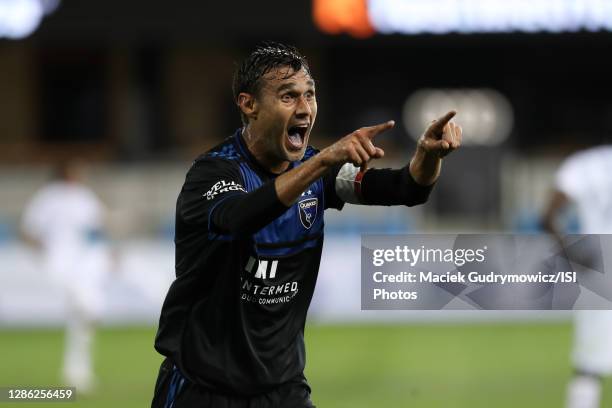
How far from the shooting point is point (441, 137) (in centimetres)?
392

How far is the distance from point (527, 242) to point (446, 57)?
1564cm

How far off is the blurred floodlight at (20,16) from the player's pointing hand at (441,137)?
1001cm

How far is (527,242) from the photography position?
17.1ft

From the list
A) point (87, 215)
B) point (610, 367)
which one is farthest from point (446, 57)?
point (610, 367)

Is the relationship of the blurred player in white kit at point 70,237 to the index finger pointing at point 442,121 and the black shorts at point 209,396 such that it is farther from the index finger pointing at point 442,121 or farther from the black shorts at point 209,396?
the index finger pointing at point 442,121

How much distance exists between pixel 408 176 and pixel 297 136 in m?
0.42

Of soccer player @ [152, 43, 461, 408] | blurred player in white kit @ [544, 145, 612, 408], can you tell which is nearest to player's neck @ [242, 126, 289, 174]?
soccer player @ [152, 43, 461, 408]

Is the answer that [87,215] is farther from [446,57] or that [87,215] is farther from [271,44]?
[446,57]

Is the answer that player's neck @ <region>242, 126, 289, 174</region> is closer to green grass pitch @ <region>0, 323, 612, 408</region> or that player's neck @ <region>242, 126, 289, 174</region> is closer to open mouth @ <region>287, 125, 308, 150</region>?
open mouth @ <region>287, 125, 308, 150</region>

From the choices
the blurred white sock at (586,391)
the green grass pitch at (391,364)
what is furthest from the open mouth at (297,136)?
the blurred white sock at (586,391)

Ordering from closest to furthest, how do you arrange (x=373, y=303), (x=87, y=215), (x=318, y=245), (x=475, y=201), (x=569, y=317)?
(x=318, y=245) < (x=373, y=303) < (x=87, y=215) < (x=569, y=317) < (x=475, y=201)

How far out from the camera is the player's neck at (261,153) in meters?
4.14

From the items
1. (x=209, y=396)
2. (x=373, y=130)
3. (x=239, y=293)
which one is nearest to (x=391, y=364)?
(x=209, y=396)

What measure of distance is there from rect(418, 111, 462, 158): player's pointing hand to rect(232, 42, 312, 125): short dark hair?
0.48 m
